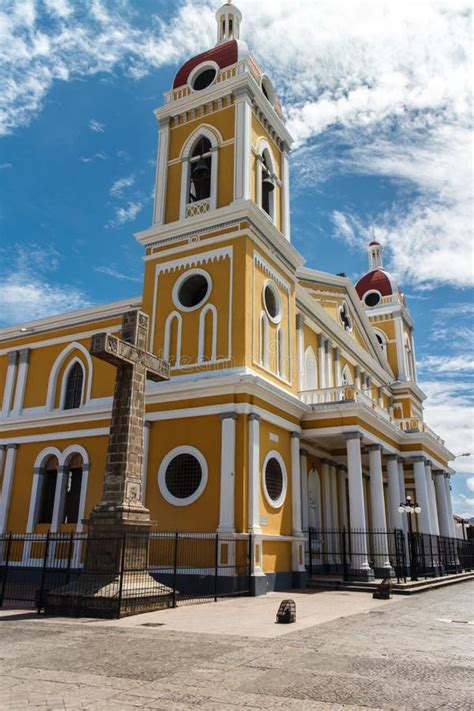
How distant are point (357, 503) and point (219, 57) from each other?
17.2 meters

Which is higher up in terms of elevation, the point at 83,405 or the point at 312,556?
the point at 83,405

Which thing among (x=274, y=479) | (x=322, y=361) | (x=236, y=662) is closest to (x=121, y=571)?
(x=236, y=662)

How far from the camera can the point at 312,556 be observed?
2208 centimetres

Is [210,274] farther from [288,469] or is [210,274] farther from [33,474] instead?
[33,474]

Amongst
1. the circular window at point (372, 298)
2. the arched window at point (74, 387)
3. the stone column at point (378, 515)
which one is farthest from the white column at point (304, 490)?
the circular window at point (372, 298)

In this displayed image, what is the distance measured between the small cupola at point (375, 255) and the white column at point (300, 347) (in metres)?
→ 20.0

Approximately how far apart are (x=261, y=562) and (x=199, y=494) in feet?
8.55

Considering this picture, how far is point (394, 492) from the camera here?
24281 millimetres

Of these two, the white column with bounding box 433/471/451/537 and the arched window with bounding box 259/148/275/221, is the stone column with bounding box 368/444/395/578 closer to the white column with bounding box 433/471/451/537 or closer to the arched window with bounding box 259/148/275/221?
the white column with bounding box 433/471/451/537

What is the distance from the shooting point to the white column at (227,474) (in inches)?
649

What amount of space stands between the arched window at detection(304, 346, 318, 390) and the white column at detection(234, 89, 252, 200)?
24.0 ft

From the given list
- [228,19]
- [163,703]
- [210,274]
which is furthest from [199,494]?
A: [228,19]

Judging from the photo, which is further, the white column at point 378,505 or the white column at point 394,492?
the white column at point 394,492

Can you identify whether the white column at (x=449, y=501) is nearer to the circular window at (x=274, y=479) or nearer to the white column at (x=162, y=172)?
the circular window at (x=274, y=479)
